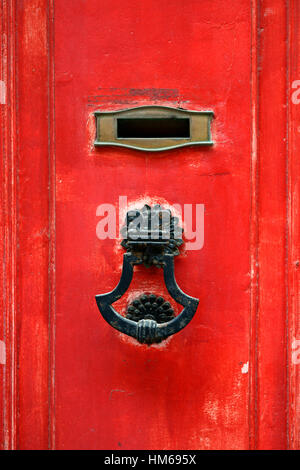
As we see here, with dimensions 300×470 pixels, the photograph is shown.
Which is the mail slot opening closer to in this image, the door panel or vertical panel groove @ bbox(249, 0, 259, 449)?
the door panel

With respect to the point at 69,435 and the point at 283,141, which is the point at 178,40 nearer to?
the point at 283,141

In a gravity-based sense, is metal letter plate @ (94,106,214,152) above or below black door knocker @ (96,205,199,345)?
above

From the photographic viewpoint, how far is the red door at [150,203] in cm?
75

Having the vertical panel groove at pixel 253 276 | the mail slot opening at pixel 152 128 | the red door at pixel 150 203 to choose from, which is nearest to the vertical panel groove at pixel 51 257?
the red door at pixel 150 203

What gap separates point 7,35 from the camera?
760 millimetres

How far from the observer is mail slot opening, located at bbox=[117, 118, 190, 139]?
74cm

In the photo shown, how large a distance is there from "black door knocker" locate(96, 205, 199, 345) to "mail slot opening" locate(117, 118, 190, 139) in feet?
0.49

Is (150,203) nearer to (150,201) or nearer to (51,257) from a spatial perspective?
(150,201)

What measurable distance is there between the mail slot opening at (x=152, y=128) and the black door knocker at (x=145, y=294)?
0.49ft

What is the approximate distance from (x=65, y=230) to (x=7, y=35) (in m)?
0.42

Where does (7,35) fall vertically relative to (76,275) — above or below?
above

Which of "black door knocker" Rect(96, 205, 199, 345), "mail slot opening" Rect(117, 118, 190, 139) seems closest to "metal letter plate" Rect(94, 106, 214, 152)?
"mail slot opening" Rect(117, 118, 190, 139)
